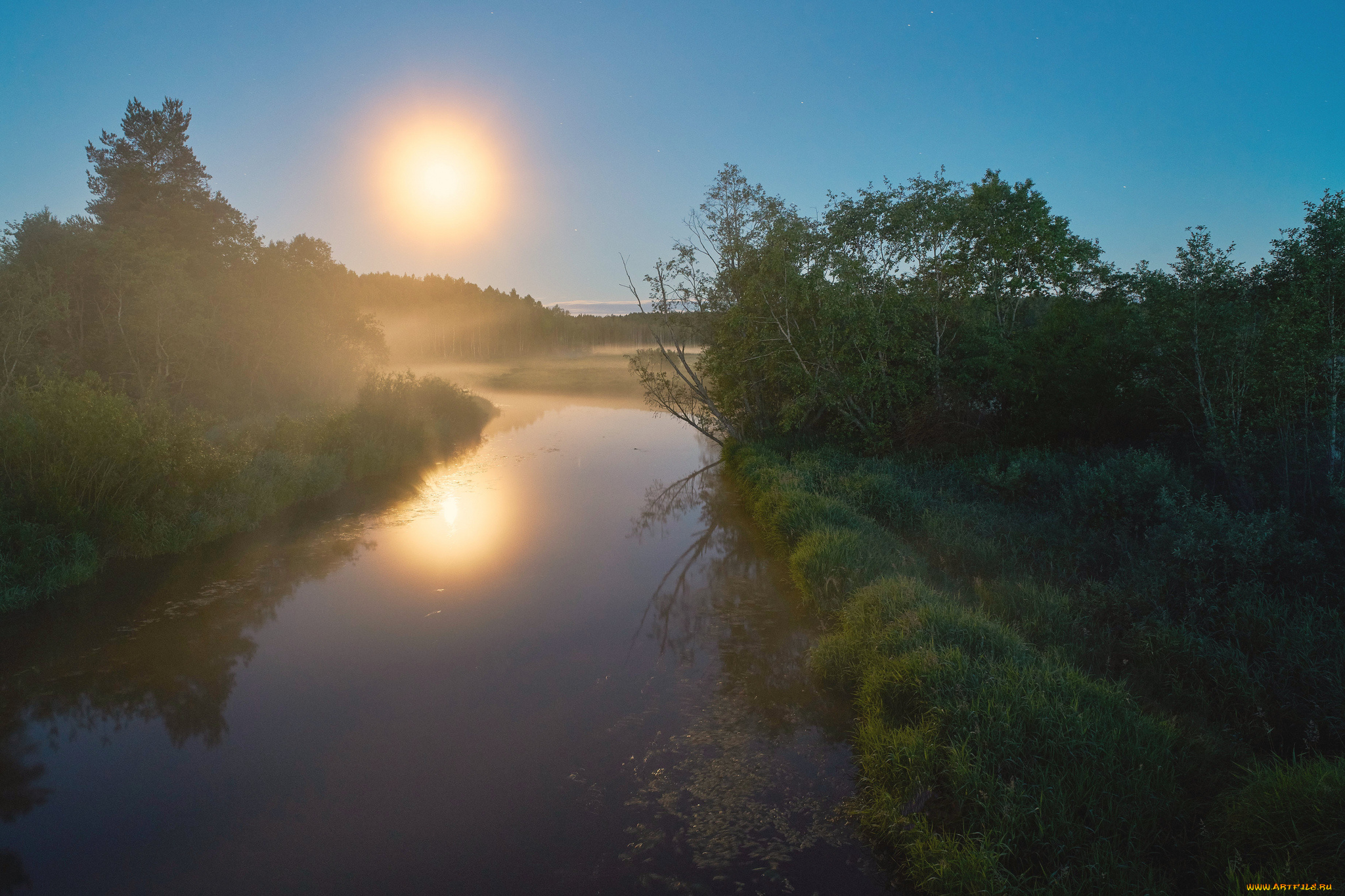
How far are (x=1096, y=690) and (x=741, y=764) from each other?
124 inches

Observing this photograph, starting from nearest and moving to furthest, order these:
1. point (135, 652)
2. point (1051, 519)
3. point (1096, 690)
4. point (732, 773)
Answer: point (1096, 690) → point (732, 773) → point (135, 652) → point (1051, 519)

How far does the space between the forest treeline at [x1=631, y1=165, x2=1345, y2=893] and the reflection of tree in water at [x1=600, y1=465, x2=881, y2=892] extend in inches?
17.2

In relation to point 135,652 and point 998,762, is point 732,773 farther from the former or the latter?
point 135,652

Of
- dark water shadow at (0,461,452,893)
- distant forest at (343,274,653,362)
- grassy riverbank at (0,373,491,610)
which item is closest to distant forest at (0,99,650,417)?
grassy riverbank at (0,373,491,610)

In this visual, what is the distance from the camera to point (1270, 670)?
6.00m

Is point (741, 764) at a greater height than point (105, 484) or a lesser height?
lesser

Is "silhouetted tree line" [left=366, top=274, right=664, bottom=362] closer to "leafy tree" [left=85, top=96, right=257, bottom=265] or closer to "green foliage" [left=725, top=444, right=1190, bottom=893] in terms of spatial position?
"leafy tree" [left=85, top=96, right=257, bottom=265]

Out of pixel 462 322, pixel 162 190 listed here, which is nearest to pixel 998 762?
pixel 162 190

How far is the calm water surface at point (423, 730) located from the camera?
15.9ft

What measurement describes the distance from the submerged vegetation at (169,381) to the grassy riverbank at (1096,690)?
11.6m

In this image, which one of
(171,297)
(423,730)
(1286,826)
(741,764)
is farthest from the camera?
(171,297)

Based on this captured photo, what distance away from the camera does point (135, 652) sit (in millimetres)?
8266

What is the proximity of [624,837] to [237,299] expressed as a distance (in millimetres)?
31824

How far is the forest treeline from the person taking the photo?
14.4 ft
